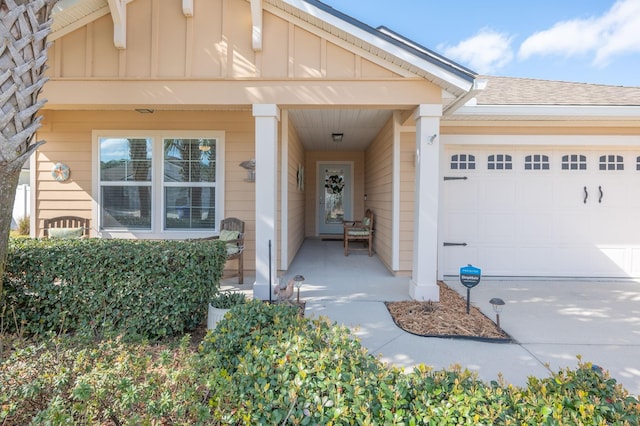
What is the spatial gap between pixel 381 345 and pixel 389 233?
3.03 m

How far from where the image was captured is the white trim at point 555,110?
4.86 meters

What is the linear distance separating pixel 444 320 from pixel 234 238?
313 centimetres

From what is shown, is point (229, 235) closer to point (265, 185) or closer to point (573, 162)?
point (265, 185)

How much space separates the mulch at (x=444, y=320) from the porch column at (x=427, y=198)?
0.26 m

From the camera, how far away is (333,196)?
1053cm

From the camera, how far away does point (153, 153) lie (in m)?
5.45

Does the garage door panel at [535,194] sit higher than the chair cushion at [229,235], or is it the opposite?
the garage door panel at [535,194]

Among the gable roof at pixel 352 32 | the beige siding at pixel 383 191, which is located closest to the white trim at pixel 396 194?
the beige siding at pixel 383 191

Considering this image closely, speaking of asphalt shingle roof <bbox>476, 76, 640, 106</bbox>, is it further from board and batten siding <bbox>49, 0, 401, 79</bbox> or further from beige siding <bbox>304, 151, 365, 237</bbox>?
beige siding <bbox>304, 151, 365, 237</bbox>

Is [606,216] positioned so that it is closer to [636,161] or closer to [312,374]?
[636,161]

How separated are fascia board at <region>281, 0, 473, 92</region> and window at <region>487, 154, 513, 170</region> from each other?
2162mm

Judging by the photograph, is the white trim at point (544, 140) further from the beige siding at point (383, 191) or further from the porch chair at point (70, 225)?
the porch chair at point (70, 225)

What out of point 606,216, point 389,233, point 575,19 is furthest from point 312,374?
point 575,19

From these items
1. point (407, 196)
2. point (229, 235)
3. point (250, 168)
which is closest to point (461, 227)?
point (407, 196)
